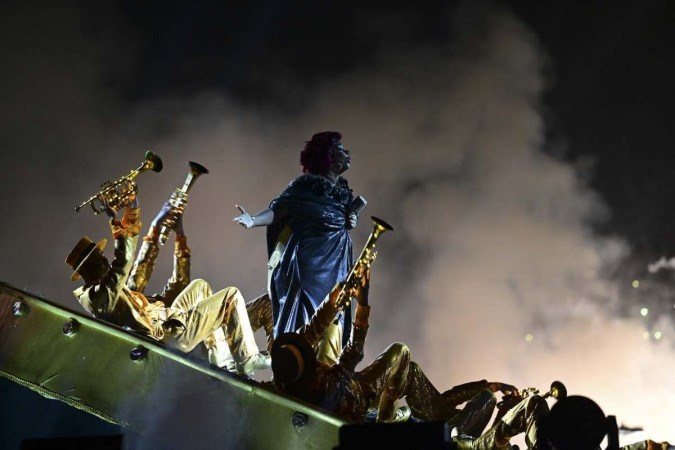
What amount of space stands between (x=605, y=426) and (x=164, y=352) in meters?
3.29

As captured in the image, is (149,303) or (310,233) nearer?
(149,303)

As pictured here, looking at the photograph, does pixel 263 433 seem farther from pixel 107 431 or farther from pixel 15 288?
pixel 15 288

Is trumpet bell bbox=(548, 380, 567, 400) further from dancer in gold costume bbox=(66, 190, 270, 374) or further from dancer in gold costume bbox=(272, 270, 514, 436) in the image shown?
dancer in gold costume bbox=(66, 190, 270, 374)

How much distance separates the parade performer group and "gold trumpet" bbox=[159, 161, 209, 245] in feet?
0.05

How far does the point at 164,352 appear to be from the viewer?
20.2 feet

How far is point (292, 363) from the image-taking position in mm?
6035

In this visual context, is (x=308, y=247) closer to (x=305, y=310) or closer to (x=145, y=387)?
(x=305, y=310)

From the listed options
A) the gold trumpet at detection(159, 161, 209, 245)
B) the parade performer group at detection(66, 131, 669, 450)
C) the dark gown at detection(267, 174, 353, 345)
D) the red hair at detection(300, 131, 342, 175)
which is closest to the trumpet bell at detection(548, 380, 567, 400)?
the parade performer group at detection(66, 131, 669, 450)

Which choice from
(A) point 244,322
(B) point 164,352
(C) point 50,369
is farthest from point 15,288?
(A) point 244,322

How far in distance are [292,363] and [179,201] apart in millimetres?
3112

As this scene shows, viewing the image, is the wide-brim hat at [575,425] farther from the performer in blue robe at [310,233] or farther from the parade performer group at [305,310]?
the performer in blue robe at [310,233]

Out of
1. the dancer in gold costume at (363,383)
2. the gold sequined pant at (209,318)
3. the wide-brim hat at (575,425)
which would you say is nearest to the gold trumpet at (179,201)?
the gold sequined pant at (209,318)

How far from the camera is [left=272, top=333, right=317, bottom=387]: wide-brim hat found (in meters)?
6.03

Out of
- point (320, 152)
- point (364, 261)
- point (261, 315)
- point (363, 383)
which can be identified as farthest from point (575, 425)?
point (320, 152)
